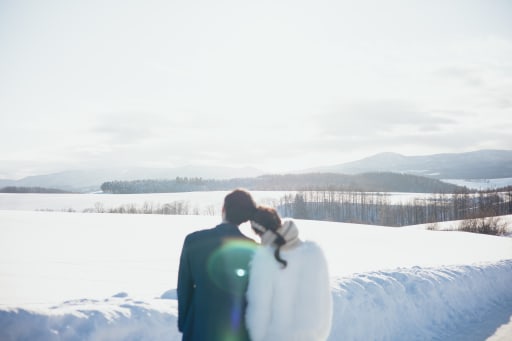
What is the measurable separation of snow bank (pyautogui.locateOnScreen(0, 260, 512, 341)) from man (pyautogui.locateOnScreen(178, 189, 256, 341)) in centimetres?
222

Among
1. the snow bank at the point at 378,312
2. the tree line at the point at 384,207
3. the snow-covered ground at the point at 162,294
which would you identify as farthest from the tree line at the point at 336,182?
the snow bank at the point at 378,312

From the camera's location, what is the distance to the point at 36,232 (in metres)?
18.3

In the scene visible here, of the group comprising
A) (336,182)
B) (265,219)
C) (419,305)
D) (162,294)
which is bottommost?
(419,305)

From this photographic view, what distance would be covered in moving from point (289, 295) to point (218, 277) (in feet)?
1.88

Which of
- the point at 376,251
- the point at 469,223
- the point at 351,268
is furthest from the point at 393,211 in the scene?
the point at 351,268

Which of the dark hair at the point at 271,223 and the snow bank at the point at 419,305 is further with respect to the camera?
the snow bank at the point at 419,305

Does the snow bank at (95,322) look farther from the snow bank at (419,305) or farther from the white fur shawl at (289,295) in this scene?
the snow bank at (419,305)

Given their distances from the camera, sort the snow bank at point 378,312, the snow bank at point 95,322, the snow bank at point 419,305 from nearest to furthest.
A: the snow bank at point 95,322
the snow bank at point 378,312
the snow bank at point 419,305

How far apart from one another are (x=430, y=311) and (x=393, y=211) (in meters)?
83.4

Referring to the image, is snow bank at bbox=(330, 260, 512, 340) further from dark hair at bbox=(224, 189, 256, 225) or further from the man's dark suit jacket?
dark hair at bbox=(224, 189, 256, 225)

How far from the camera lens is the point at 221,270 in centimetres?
288

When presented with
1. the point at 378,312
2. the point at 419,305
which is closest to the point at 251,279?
the point at 378,312

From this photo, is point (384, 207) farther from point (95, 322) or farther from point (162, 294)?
point (95, 322)

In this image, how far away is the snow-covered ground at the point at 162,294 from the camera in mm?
4539
